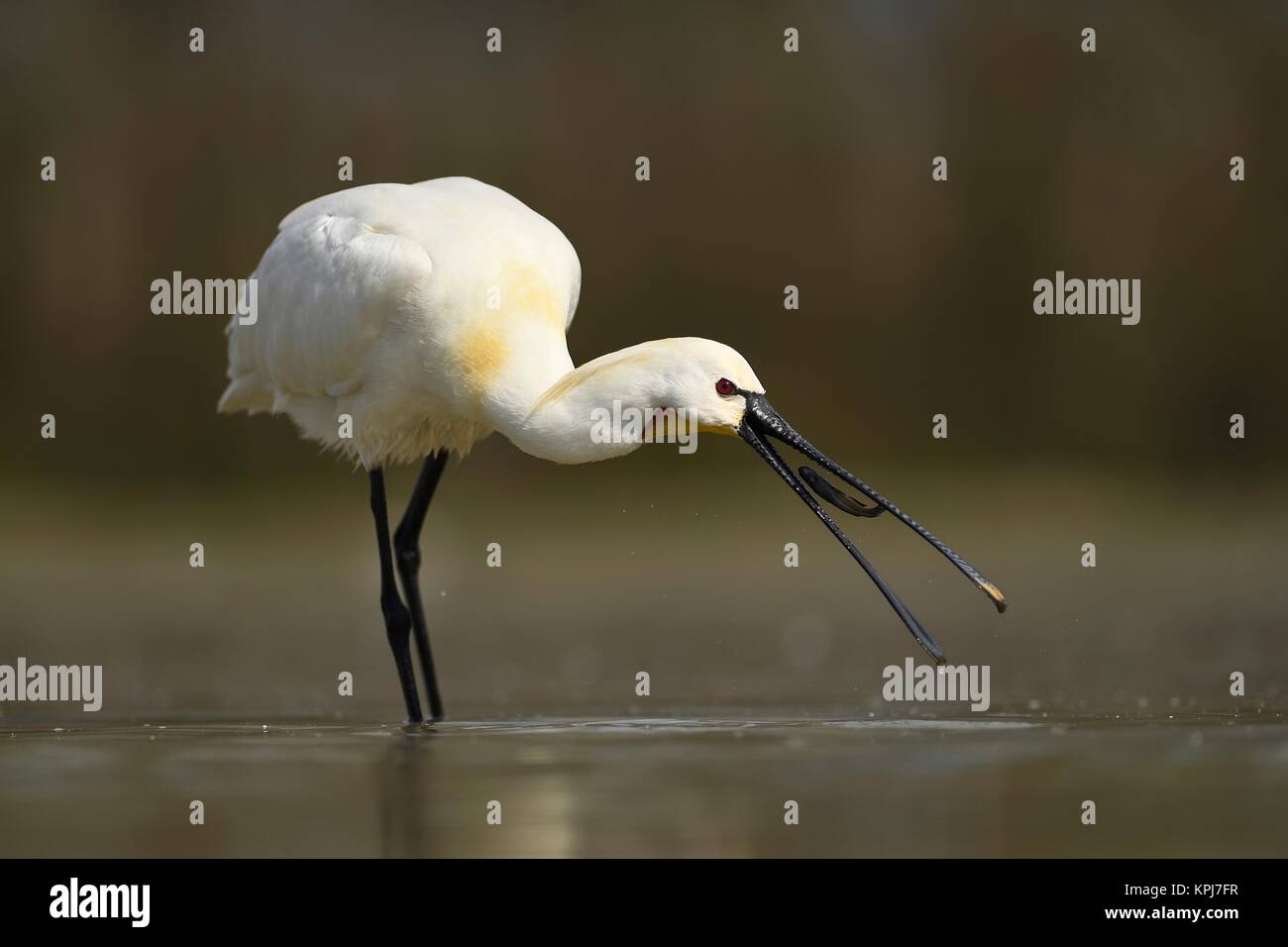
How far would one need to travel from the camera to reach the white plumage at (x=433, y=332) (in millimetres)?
8508

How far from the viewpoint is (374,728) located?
9039 mm

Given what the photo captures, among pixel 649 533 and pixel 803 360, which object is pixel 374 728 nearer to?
pixel 649 533

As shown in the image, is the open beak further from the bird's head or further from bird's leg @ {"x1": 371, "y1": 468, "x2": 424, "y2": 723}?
bird's leg @ {"x1": 371, "y1": 468, "x2": 424, "y2": 723}

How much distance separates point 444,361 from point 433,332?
129 millimetres

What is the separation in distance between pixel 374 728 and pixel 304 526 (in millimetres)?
8651

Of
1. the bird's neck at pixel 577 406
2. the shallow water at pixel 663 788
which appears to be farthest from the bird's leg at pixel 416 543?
the bird's neck at pixel 577 406

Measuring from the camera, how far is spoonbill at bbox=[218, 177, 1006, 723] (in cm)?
823

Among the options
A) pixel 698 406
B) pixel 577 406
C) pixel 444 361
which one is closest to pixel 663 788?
pixel 698 406

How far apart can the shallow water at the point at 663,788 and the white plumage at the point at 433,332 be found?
1321 mm

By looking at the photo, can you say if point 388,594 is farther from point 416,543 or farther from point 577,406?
point 577,406

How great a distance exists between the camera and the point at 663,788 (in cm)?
712

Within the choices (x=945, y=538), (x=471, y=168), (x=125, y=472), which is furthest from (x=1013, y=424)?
(x=125, y=472)

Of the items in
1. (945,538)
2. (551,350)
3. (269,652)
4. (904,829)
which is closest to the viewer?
(904,829)

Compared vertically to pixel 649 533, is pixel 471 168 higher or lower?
higher
